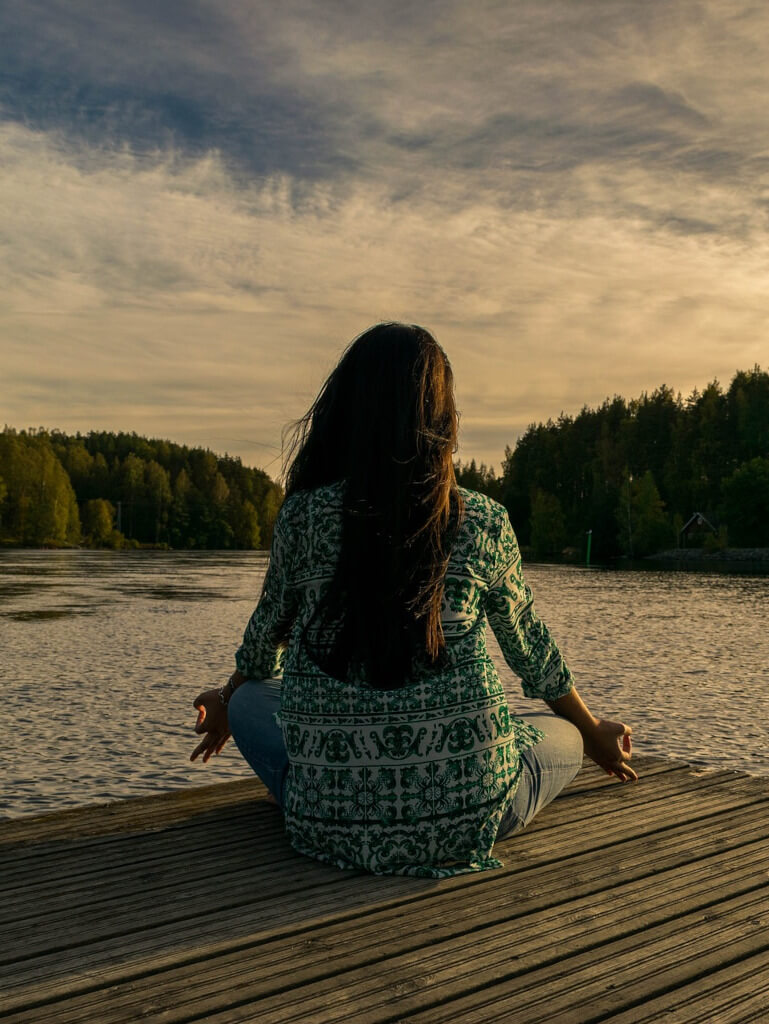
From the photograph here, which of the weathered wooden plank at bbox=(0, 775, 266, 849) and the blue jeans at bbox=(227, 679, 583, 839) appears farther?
the weathered wooden plank at bbox=(0, 775, 266, 849)

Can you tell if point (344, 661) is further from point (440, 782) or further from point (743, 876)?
point (743, 876)

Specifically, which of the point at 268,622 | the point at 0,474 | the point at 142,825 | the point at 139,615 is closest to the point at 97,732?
the point at 142,825

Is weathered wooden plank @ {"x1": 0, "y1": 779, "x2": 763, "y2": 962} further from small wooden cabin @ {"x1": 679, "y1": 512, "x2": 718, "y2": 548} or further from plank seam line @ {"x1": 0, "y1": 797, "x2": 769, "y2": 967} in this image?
small wooden cabin @ {"x1": 679, "y1": 512, "x2": 718, "y2": 548}

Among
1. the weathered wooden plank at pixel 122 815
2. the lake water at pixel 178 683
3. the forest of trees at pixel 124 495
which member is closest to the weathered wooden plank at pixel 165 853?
the weathered wooden plank at pixel 122 815

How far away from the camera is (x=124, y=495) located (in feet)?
414

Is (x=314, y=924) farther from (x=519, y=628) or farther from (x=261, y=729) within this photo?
(x=519, y=628)

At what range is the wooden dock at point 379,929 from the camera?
193cm

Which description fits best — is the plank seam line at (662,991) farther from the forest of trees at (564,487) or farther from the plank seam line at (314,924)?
the forest of trees at (564,487)

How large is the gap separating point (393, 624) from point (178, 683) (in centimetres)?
804

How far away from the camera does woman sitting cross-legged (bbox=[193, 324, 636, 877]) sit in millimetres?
2496

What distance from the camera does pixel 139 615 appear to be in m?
18.0

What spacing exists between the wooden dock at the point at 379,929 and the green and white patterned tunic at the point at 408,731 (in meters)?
0.11

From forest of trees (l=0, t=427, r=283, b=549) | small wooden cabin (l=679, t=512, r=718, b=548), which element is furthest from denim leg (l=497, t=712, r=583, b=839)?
forest of trees (l=0, t=427, r=283, b=549)

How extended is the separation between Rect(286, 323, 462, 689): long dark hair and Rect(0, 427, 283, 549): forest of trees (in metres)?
88.8
